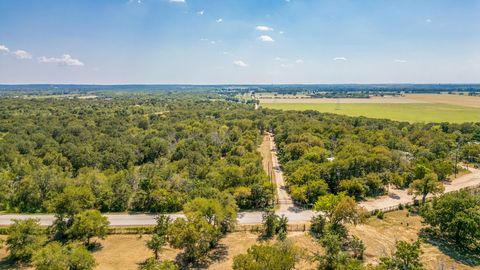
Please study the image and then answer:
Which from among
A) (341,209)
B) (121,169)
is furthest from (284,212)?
(121,169)

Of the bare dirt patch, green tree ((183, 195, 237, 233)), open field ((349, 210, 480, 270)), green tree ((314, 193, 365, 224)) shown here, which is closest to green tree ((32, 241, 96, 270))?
green tree ((183, 195, 237, 233))

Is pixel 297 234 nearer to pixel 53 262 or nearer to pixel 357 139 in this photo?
pixel 53 262

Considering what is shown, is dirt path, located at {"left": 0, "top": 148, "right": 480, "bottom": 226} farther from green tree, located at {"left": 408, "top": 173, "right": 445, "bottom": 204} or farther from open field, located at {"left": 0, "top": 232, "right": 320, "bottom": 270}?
open field, located at {"left": 0, "top": 232, "right": 320, "bottom": 270}

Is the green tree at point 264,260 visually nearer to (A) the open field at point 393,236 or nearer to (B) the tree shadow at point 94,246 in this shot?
(A) the open field at point 393,236

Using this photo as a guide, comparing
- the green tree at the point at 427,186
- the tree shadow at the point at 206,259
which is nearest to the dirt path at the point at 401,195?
the green tree at the point at 427,186

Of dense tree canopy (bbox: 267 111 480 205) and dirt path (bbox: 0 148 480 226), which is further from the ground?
dense tree canopy (bbox: 267 111 480 205)

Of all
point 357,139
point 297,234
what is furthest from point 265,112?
point 297,234

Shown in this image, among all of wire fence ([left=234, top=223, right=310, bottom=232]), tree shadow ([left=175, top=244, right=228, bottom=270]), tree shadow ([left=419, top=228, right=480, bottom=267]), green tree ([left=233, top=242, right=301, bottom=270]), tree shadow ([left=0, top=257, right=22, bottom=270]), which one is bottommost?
tree shadow ([left=175, top=244, right=228, bottom=270])
